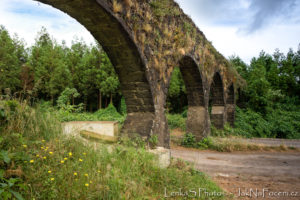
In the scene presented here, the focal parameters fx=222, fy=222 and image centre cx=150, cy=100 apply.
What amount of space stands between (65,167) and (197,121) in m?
6.72

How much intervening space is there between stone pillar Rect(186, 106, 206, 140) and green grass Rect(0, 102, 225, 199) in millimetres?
5038

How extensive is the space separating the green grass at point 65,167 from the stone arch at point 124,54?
133cm

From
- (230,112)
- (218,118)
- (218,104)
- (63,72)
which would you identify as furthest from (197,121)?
(63,72)

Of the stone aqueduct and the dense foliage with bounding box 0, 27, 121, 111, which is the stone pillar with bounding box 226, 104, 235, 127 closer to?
the stone aqueduct

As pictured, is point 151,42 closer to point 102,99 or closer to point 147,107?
point 147,107

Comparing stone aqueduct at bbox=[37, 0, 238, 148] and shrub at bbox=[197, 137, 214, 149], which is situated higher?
stone aqueduct at bbox=[37, 0, 238, 148]

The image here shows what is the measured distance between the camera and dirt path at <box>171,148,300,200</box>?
12.5 ft

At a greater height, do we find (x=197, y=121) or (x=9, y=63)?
(x=9, y=63)

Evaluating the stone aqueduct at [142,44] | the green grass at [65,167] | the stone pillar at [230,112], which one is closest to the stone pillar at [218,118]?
the stone pillar at [230,112]

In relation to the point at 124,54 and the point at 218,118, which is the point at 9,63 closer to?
the point at 218,118

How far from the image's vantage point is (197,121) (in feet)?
27.3

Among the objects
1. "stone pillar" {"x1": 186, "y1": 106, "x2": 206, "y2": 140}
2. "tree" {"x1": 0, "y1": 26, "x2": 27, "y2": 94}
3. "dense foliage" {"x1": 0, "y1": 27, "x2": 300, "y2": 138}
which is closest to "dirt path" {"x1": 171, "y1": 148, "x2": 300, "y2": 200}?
"stone pillar" {"x1": 186, "y1": 106, "x2": 206, "y2": 140}

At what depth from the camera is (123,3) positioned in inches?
138

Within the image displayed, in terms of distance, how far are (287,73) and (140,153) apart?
1637 cm
